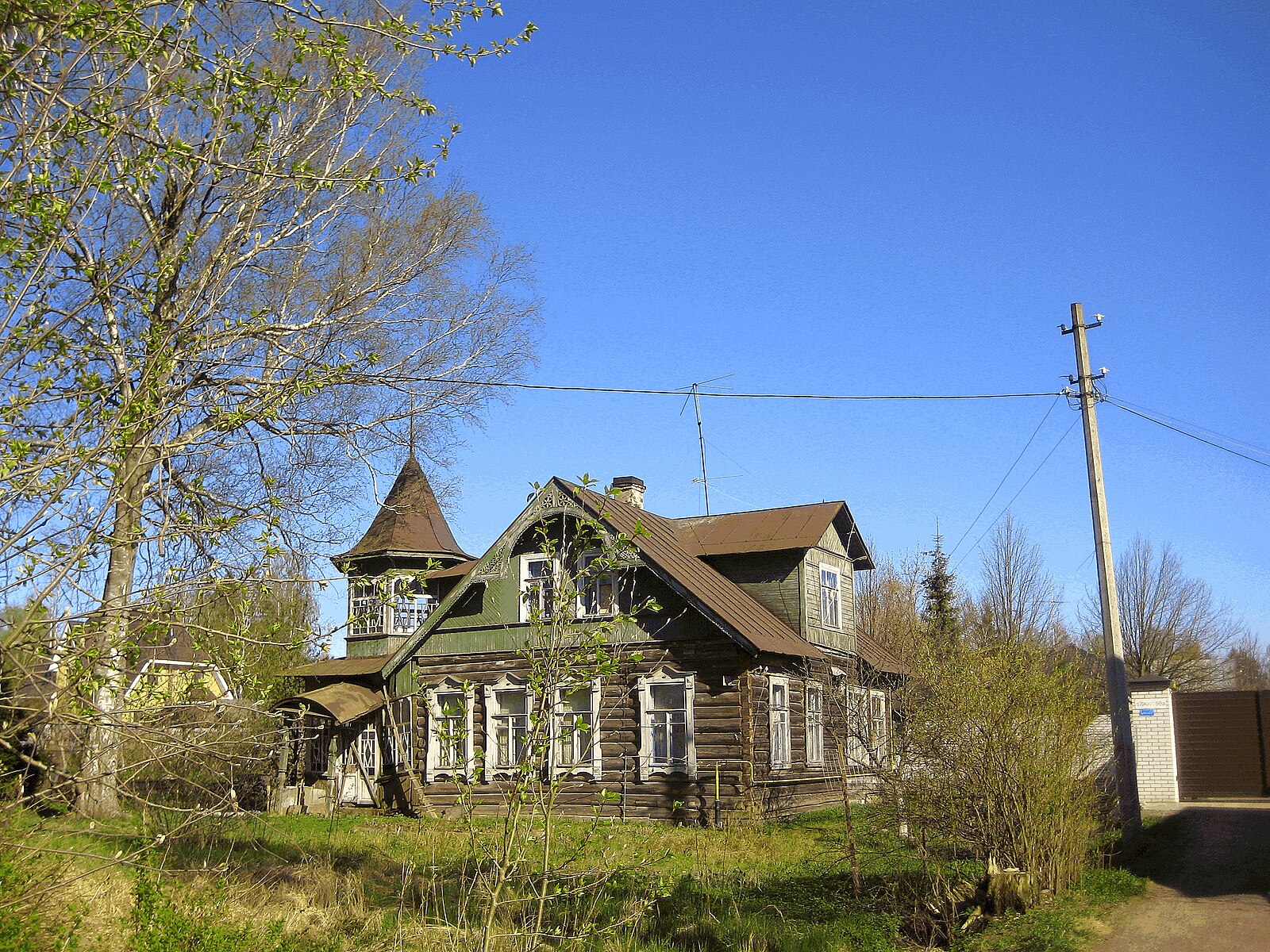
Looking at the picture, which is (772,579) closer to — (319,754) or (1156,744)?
(1156,744)

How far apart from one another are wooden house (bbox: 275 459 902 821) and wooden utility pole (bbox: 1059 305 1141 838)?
492cm

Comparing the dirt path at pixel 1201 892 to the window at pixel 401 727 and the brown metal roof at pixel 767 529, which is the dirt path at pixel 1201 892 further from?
the window at pixel 401 727

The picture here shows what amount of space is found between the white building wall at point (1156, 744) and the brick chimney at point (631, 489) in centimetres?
1184

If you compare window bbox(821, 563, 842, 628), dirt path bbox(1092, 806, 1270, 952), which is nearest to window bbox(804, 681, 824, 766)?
window bbox(821, 563, 842, 628)

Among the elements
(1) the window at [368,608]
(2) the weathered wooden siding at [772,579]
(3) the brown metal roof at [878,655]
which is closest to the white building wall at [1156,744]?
(3) the brown metal roof at [878,655]

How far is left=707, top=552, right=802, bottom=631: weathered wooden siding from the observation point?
77.8 ft

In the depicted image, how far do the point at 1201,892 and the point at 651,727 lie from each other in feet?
38.4

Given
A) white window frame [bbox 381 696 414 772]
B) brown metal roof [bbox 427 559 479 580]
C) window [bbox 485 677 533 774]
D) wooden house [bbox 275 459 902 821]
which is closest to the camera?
wooden house [bbox 275 459 902 821]

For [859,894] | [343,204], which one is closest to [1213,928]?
[859,894]

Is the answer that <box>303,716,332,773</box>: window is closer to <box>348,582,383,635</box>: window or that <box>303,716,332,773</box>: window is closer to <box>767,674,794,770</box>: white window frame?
<box>767,674,794,770</box>: white window frame

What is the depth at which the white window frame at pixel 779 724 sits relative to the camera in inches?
850

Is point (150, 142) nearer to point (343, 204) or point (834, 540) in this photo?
point (343, 204)

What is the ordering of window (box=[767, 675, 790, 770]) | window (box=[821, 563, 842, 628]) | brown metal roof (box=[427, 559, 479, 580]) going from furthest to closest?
1. brown metal roof (box=[427, 559, 479, 580])
2. window (box=[821, 563, 842, 628])
3. window (box=[767, 675, 790, 770])

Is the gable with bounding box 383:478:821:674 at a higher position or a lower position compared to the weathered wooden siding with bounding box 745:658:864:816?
higher
